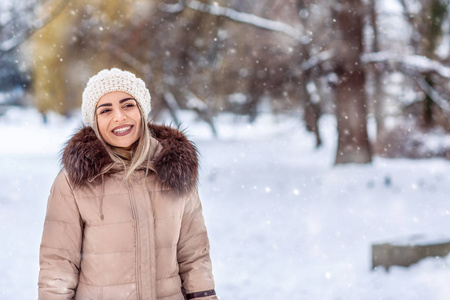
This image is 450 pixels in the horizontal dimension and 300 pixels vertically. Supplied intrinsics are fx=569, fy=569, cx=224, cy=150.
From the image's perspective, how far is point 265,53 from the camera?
47.5ft

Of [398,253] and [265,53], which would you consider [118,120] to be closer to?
[398,253]

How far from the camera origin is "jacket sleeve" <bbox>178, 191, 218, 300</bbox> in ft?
9.10

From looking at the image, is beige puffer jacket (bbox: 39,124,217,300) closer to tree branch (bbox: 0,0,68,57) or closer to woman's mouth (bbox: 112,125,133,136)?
woman's mouth (bbox: 112,125,133,136)

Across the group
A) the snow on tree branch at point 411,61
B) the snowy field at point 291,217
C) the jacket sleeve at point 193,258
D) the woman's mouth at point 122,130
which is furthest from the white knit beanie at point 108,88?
the snow on tree branch at point 411,61

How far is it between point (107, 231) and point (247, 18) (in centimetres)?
1183

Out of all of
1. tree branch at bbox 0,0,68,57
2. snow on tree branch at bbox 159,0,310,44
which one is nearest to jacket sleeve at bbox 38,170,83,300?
snow on tree branch at bbox 159,0,310,44

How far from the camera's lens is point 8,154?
1573cm

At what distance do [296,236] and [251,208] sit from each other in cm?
182

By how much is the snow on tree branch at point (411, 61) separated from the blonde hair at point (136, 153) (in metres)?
10.8

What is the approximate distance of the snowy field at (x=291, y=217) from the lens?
600cm

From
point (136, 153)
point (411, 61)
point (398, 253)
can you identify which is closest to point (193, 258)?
point (136, 153)

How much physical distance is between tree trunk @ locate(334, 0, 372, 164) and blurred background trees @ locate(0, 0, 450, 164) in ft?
0.07

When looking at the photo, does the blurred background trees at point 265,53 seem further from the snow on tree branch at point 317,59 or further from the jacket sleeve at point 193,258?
the jacket sleeve at point 193,258

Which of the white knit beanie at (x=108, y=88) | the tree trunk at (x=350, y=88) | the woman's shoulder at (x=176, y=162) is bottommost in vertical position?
the woman's shoulder at (x=176, y=162)
